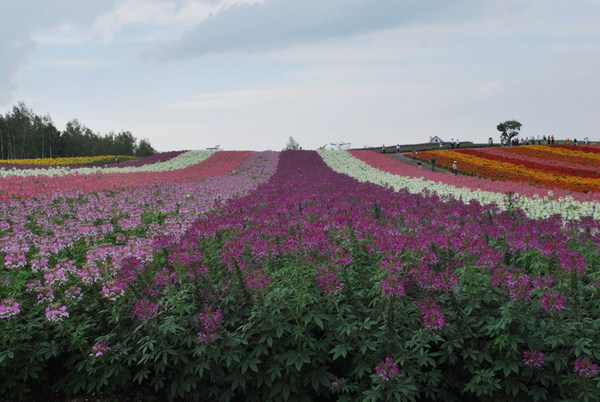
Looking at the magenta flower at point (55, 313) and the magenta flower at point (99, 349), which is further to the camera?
the magenta flower at point (55, 313)

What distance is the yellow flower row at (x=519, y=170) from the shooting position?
24031 mm

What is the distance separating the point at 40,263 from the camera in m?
6.88

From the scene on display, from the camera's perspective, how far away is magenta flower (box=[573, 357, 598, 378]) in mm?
4613

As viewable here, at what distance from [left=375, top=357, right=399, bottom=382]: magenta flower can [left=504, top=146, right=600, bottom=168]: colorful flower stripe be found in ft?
109

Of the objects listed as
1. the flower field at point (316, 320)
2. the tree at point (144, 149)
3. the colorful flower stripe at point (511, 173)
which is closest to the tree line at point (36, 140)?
the tree at point (144, 149)

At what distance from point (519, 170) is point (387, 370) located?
28.5m

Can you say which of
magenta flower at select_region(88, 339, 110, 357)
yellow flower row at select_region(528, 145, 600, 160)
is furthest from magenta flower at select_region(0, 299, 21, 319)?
yellow flower row at select_region(528, 145, 600, 160)

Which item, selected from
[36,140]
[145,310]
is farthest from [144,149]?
[145,310]

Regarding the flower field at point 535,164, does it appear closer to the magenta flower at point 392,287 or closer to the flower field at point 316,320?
the flower field at point 316,320

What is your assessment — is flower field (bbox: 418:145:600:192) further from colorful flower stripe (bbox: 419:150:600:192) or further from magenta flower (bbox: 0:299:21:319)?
magenta flower (bbox: 0:299:21:319)

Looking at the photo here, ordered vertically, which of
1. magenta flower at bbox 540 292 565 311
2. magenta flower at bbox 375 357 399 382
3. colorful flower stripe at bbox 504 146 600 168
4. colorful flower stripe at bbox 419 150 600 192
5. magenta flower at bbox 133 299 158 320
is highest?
colorful flower stripe at bbox 504 146 600 168

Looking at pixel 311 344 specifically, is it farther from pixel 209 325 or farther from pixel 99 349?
pixel 99 349

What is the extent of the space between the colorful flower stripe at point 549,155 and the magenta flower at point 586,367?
32504mm

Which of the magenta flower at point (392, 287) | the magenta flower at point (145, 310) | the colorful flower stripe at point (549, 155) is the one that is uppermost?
the colorful flower stripe at point (549, 155)
